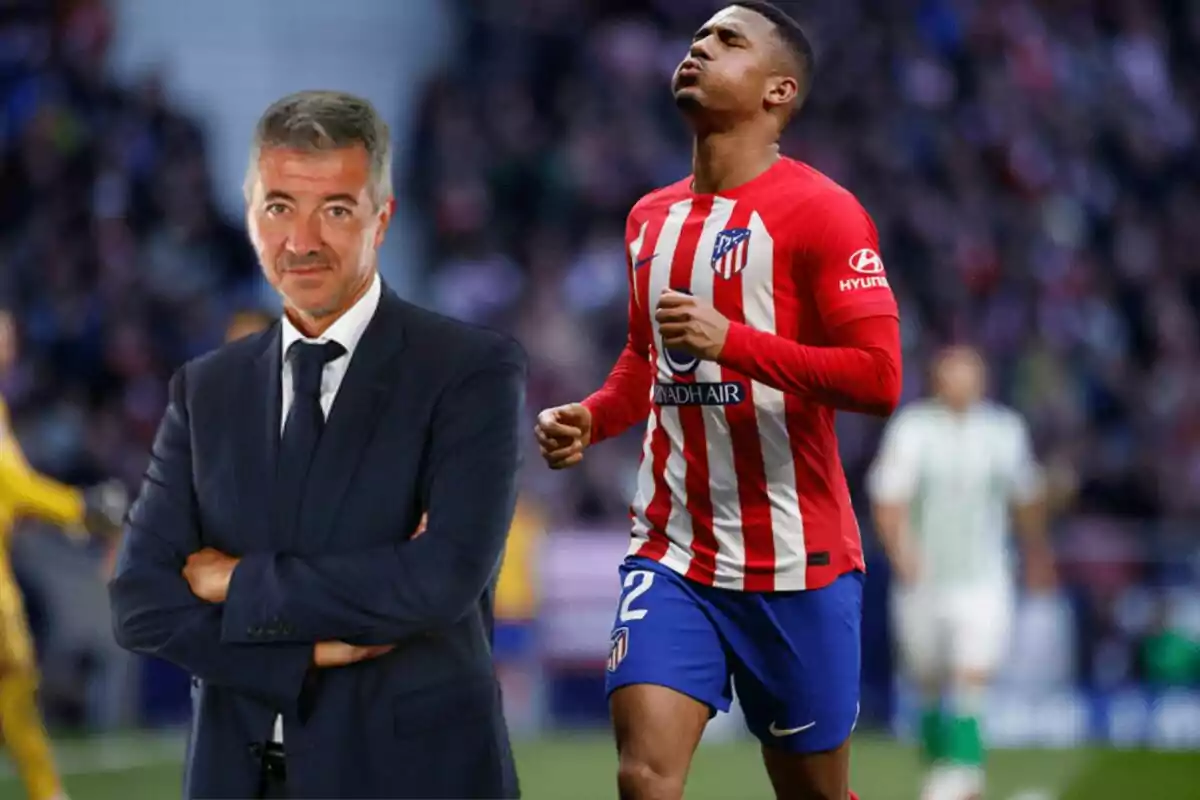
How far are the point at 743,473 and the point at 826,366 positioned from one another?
1.49 feet

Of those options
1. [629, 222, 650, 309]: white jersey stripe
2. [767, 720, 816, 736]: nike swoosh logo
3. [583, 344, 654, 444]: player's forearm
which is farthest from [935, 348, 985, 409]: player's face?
[767, 720, 816, 736]: nike swoosh logo

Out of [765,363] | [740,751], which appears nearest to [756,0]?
[765,363]

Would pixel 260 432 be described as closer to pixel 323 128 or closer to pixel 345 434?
pixel 345 434

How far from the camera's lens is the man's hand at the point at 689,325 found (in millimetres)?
3994

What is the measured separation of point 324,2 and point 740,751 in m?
8.05

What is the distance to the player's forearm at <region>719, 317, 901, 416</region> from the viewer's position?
409 cm

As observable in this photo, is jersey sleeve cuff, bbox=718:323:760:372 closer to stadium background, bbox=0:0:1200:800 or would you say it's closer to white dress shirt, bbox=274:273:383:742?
white dress shirt, bbox=274:273:383:742

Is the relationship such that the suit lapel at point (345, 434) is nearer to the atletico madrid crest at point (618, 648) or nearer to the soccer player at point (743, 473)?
the soccer player at point (743, 473)

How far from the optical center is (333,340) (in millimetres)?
3031

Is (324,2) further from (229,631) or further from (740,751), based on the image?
(229,631)

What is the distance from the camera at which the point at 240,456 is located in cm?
302

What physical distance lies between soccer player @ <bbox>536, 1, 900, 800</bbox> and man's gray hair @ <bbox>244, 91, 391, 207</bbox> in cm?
138

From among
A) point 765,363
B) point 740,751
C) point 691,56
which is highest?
point 691,56

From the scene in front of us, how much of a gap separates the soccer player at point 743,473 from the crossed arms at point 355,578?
1271 mm
